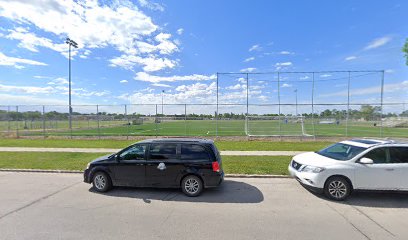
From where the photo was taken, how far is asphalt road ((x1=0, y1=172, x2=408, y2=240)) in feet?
13.5

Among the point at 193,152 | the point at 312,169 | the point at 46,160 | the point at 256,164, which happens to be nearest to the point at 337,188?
the point at 312,169

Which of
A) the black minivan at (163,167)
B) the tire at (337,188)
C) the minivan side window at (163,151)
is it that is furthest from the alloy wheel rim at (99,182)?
the tire at (337,188)

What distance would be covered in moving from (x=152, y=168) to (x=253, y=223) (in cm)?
306

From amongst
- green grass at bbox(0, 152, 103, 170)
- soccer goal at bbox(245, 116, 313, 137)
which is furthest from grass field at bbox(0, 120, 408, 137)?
green grass at bbox(0, 152, 103, 170)

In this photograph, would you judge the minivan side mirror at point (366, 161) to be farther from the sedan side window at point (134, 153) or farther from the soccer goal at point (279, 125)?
the soccer goal at point (279, 125)

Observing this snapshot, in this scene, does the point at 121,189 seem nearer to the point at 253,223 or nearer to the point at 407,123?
the point at 253,223

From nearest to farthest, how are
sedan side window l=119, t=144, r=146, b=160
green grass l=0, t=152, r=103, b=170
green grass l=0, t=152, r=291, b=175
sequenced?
sedan side window l=119, t=144, r=146, b=160, green grass l=0, t=152, r=291, b=175, green grass l=0, t=152, r=103, b=170

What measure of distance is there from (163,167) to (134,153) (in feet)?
3.23

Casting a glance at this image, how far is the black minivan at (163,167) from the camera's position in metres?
6.20

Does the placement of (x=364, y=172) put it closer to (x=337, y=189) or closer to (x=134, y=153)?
(x=337, y=189)

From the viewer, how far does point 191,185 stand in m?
6.20

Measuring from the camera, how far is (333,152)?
7.05 metres

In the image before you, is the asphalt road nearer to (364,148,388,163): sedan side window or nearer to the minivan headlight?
the minivan headlight

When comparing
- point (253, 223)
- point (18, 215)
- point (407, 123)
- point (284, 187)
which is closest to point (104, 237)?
point (18, 215)
